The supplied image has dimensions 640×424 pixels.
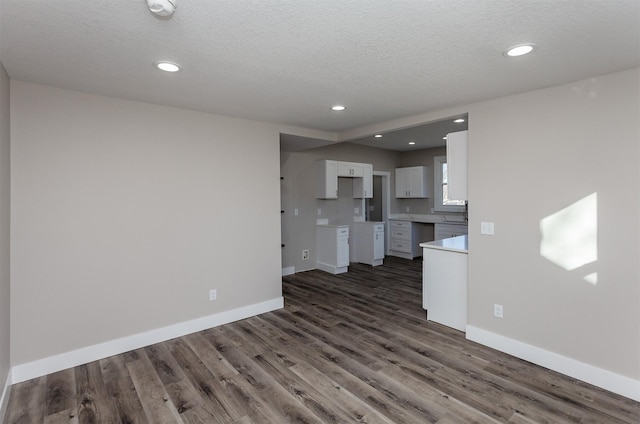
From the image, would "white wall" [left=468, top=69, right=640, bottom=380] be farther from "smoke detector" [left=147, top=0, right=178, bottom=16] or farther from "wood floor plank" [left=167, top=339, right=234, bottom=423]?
"smoke detector" [left=147, top=0, right=178, bottom=16]

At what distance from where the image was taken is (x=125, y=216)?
3057mm

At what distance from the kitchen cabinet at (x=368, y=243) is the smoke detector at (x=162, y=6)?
5.33m

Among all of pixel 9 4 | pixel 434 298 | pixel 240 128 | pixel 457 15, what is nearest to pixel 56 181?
pixel 9 4

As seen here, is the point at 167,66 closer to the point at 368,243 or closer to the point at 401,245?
the point at 368,243

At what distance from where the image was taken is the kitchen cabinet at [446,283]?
3.41 meters

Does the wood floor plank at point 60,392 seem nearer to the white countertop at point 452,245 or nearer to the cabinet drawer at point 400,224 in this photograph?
the white countertop at point 452,245

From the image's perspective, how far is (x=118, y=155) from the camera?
3014 mm

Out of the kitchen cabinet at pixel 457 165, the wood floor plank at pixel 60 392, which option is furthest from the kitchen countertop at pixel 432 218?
the wood floor plank at pixel 60 392

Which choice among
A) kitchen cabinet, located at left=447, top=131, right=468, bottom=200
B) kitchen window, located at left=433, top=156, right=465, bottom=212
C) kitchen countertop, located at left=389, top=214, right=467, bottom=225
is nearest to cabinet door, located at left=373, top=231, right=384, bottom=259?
kitchen countertop, located at left=389, top=214, right=467, bottom=225

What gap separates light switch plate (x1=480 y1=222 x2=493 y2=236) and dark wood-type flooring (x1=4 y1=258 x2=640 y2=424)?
110cm

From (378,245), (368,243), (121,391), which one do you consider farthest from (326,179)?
(121,391)

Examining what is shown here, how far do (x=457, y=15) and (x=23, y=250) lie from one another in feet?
11.4

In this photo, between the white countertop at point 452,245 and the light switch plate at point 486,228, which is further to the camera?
the white countertop at point 452,245

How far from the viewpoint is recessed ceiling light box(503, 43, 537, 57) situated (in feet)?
6.54
